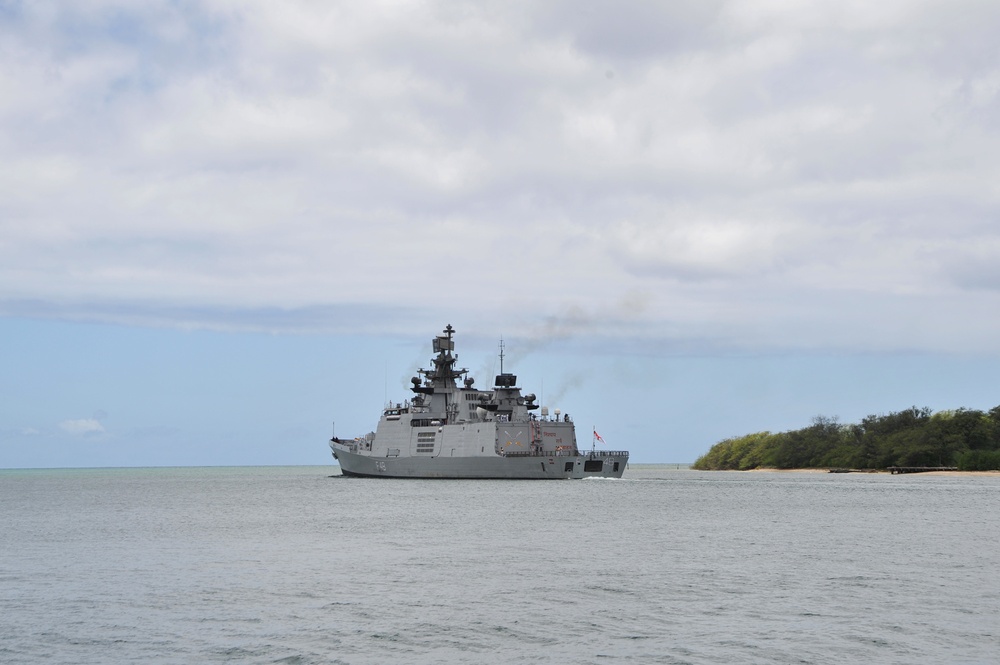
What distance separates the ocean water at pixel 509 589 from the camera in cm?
2264

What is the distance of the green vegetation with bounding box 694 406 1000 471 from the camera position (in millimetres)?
141750

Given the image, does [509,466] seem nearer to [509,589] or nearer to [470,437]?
[470,437]

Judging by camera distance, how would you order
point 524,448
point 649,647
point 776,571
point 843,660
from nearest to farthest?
point 843,660 → point 649,647 → point 776,571 → point 524,448

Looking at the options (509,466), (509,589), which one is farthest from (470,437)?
(509,589)

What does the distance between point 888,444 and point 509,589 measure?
140501mm

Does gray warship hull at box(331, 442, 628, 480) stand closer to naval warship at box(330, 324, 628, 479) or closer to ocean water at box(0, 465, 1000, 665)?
naval warship at box(330, 324, 628, 479)

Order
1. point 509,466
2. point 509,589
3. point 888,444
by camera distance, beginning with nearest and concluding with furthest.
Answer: point 509,589 < point 509,466 < point 888,444

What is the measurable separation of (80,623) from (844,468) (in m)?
156

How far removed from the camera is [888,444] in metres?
158

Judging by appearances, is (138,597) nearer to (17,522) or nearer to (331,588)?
(331,588)

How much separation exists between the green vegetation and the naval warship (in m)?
58.7

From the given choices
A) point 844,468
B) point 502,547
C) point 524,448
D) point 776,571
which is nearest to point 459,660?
point 776,571

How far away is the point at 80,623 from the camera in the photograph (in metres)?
25.7

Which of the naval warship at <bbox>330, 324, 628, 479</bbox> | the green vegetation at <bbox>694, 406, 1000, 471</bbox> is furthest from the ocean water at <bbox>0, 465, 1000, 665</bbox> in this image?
the green vegetation at <bbox>694, 406, 1000, 471</bbox>
